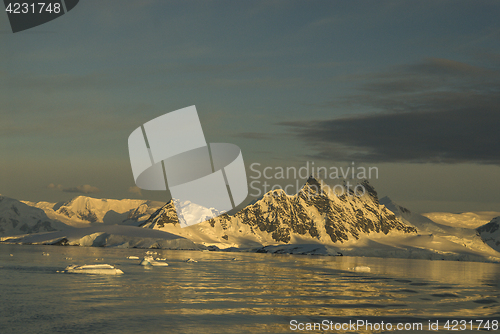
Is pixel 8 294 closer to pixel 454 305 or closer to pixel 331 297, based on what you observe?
pixel 331 297

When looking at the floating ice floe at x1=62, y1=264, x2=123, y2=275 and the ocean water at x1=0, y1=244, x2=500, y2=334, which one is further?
the floating ice floe at x1=62, y1=264, x2=123, y2=275

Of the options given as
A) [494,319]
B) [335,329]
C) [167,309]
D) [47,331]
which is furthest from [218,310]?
[494,319]

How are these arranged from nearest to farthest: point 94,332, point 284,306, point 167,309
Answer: point 94,332
point 167,309
point 284,306

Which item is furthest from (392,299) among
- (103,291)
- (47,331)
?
(47,331)

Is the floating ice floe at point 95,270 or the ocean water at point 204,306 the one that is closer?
the ocean water at point 204,306

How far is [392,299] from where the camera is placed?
169 feet

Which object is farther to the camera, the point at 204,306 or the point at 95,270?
the point at 95,270

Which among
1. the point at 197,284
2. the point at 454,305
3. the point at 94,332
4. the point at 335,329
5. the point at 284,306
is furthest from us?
the point at 197,284

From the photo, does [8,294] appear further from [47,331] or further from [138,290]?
[47,331]

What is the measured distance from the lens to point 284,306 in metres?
43.8

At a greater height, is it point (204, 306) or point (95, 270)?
point (204, 306)

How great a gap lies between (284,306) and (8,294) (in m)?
25.8

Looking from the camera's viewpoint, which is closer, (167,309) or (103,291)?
(167,309)

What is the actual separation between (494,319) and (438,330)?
9133 millimetres
